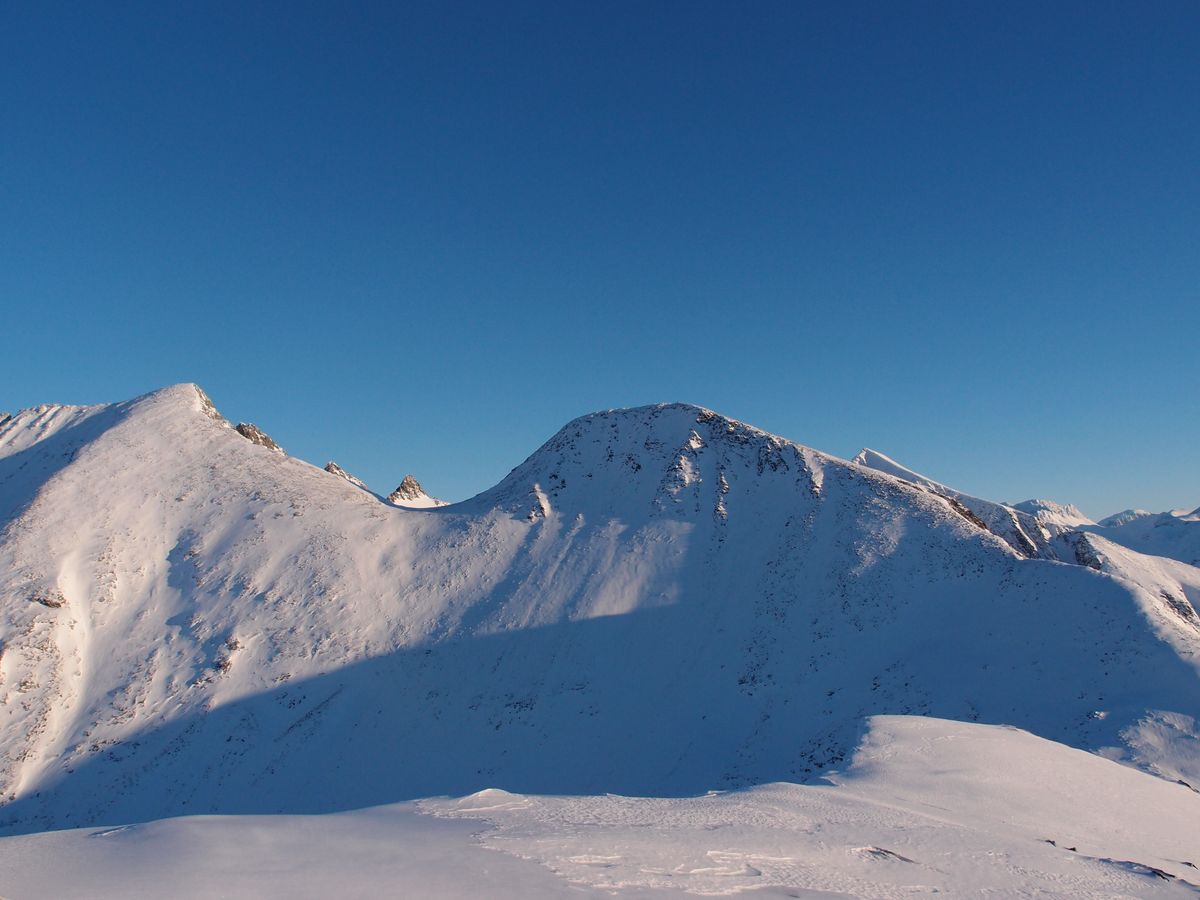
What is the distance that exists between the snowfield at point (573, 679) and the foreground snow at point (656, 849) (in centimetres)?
10

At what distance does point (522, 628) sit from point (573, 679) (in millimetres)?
5695

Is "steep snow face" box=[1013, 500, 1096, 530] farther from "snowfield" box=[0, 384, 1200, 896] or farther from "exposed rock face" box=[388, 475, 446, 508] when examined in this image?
"exposed rock face" box=[388, 475, 446, 508]

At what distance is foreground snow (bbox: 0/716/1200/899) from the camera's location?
30.6 feet

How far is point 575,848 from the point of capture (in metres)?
11.1

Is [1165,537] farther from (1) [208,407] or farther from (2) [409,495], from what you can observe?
(1) [208,407]

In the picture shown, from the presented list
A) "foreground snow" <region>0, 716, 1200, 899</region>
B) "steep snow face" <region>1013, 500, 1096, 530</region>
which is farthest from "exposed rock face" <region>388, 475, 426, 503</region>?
"steep snow face" <region>1013, 500, 1096, 530</region>

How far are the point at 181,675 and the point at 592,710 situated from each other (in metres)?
25.7

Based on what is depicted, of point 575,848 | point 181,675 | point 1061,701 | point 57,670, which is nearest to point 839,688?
point 1061,701

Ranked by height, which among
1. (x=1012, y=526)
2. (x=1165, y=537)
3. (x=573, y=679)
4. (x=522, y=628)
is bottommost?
(x=573, y=679)

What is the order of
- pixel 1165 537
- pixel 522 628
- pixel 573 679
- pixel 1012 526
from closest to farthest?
1. pixel 573 679
2. pixel 522 628
3. pixel 1012 526
4. pixel 1165 537

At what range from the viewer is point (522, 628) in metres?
46.0

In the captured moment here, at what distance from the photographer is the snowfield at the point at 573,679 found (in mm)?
11844

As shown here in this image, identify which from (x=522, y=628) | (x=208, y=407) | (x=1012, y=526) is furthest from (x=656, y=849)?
(x=208, y=407)

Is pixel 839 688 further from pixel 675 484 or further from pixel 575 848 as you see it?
pixel 575 848
